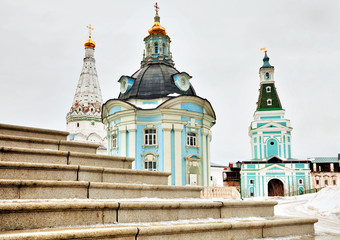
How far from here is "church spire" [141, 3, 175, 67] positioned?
34.0 meters

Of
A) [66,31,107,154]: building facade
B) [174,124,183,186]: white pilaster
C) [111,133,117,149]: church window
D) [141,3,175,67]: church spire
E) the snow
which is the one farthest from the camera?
[66,31,107,154]: building facade

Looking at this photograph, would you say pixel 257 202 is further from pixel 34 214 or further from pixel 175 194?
pixel 34 214

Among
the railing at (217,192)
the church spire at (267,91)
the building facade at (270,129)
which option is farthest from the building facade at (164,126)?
the church spire at (267,91)

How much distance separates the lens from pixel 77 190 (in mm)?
5812

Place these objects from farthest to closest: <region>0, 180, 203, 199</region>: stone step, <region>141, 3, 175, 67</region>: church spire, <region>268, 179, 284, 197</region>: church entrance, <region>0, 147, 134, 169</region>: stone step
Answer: <region>268, 179, 284, 197</region>: church entrance
<region>141, 3, 175, 67</region>: church spire
<region>0, 147, 134, 169</region>: stone step
<region>0, 180, 203, 199</region>: stone step

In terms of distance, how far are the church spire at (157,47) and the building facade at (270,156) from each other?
25.6 metres

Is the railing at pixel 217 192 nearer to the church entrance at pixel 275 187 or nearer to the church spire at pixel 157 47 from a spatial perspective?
the church spire at pixel 157 47

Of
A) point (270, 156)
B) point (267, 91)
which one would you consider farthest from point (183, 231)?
point (267, 91)

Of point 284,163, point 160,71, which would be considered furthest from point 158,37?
point 284,163

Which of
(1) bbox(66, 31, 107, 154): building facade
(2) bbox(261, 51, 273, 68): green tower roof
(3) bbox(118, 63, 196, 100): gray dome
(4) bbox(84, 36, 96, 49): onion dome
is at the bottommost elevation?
(3) bbox(118, 63, 196, 100): gray dome

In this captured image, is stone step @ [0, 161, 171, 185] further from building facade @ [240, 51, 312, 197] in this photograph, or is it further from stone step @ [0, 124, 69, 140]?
building facade @ [240, 51, 312, 197]

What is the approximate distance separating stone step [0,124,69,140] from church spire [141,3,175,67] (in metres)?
24.9

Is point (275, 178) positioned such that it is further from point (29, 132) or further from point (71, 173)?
point (71, 173)

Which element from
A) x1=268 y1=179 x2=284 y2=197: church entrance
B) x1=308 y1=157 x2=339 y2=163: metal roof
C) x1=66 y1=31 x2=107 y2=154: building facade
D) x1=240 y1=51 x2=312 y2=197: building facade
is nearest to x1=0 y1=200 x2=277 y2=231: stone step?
x1=240 y1=51 x2=312 y2=197: building facade
